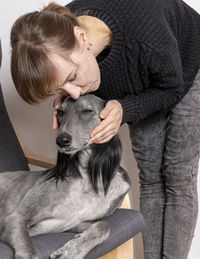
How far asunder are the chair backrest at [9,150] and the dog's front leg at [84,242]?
31.4 inches

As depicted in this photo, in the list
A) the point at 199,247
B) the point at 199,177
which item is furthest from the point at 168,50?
the point at 199,247

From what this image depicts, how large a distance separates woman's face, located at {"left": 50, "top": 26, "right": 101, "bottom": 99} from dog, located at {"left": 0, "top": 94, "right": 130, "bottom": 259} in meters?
0.11

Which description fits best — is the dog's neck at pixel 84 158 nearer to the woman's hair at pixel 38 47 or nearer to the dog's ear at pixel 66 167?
the dog's ear at pixel 66 167

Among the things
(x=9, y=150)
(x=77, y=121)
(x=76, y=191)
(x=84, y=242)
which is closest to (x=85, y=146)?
(x=77, y=121)

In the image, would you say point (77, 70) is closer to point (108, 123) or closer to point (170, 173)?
point (108, 123)

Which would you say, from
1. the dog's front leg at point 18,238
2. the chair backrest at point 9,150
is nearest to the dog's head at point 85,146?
the dog's front leg at point 18,238

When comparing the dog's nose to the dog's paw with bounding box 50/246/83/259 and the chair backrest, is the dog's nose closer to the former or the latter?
the dog's paw with bounding box 50/246/83/259

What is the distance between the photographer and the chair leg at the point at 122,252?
1.64 meters

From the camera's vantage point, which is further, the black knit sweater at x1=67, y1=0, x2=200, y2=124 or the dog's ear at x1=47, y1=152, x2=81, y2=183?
the dog's ear at x1=47, y1=152, x2=81, y2=183

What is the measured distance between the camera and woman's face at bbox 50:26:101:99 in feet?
4.22

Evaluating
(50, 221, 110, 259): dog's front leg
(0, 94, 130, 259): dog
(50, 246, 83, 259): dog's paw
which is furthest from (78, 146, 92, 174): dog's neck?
(50, 246, 83, 259): dog's paw

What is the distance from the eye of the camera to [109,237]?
1490mm

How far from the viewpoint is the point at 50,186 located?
1577 mm

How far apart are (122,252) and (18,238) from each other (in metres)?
0.47
